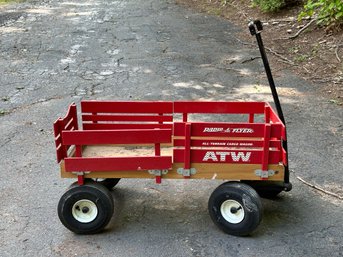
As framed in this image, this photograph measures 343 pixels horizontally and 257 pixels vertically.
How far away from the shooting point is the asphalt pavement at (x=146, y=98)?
3662mm

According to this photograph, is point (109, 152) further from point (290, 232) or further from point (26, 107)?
point (26, 107)

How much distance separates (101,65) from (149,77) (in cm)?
123

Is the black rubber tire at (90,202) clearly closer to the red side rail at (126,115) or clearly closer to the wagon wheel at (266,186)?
the red side rail at (126,115)

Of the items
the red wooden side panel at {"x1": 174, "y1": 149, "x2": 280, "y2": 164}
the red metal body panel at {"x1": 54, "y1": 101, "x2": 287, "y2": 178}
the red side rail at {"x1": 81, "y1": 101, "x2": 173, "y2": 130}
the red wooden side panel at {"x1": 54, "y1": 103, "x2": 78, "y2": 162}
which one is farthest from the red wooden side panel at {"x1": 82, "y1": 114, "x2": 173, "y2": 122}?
the red wooden side panel at {"x1": 174, "y1": 149, "x2": 280, "y2": 164}

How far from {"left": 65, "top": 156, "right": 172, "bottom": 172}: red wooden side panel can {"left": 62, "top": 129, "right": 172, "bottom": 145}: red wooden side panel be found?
0.45 feet

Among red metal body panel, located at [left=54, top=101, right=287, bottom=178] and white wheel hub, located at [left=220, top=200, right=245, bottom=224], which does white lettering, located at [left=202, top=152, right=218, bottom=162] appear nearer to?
red metal body panel, located at [left=54, top=101, right=287, bottom=178]

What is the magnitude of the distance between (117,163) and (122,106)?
787 millimetres

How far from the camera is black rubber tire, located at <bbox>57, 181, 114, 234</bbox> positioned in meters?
3.67

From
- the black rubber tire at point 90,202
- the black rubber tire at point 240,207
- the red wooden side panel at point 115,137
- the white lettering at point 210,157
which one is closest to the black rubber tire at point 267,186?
the black rubber tire at point 240,207

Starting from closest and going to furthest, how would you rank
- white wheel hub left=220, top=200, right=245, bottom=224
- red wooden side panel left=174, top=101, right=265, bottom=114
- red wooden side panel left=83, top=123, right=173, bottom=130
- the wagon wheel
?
white wheel hub left=220, top=200, right=245, bottom=224
the wagon wheel
red wooden side panel left=174, top=101, right=265, bottom=114
red wooden side panel left=83, top=123, right=173, bottom=130

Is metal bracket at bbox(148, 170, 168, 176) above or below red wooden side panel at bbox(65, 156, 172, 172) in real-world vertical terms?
below

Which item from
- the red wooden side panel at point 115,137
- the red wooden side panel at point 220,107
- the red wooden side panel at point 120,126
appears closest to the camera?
the red wooden side panel at point 115,137

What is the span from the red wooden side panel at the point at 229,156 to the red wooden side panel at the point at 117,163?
15 centimetres

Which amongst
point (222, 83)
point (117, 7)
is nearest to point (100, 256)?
point (222, 83)
